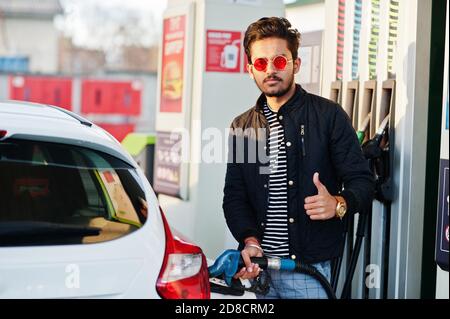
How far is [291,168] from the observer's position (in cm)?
426

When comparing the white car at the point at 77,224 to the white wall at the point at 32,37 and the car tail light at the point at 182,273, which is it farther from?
the white wall at the point at 32,37

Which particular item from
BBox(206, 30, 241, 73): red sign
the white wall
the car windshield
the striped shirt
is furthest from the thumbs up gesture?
the white wall

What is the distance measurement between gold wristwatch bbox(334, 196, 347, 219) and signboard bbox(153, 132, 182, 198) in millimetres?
4463

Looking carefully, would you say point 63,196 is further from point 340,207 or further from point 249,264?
point 340,207

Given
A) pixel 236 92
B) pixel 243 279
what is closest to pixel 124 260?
pixel 243 279

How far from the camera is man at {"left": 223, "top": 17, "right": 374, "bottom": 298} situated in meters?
4.23

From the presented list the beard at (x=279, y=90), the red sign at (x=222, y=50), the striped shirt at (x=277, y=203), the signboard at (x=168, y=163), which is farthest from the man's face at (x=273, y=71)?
the signboard at (x=168, y=163)

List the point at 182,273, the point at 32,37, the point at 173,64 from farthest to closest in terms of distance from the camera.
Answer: the point at 32,37 → the point at 173,64 → the point at 182,273

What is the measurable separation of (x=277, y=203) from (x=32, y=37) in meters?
47.2

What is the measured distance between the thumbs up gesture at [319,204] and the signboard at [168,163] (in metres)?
4.51

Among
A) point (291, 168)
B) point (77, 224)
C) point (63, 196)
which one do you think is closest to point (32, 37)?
point (291, 168)

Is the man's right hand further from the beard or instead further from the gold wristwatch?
the beard
